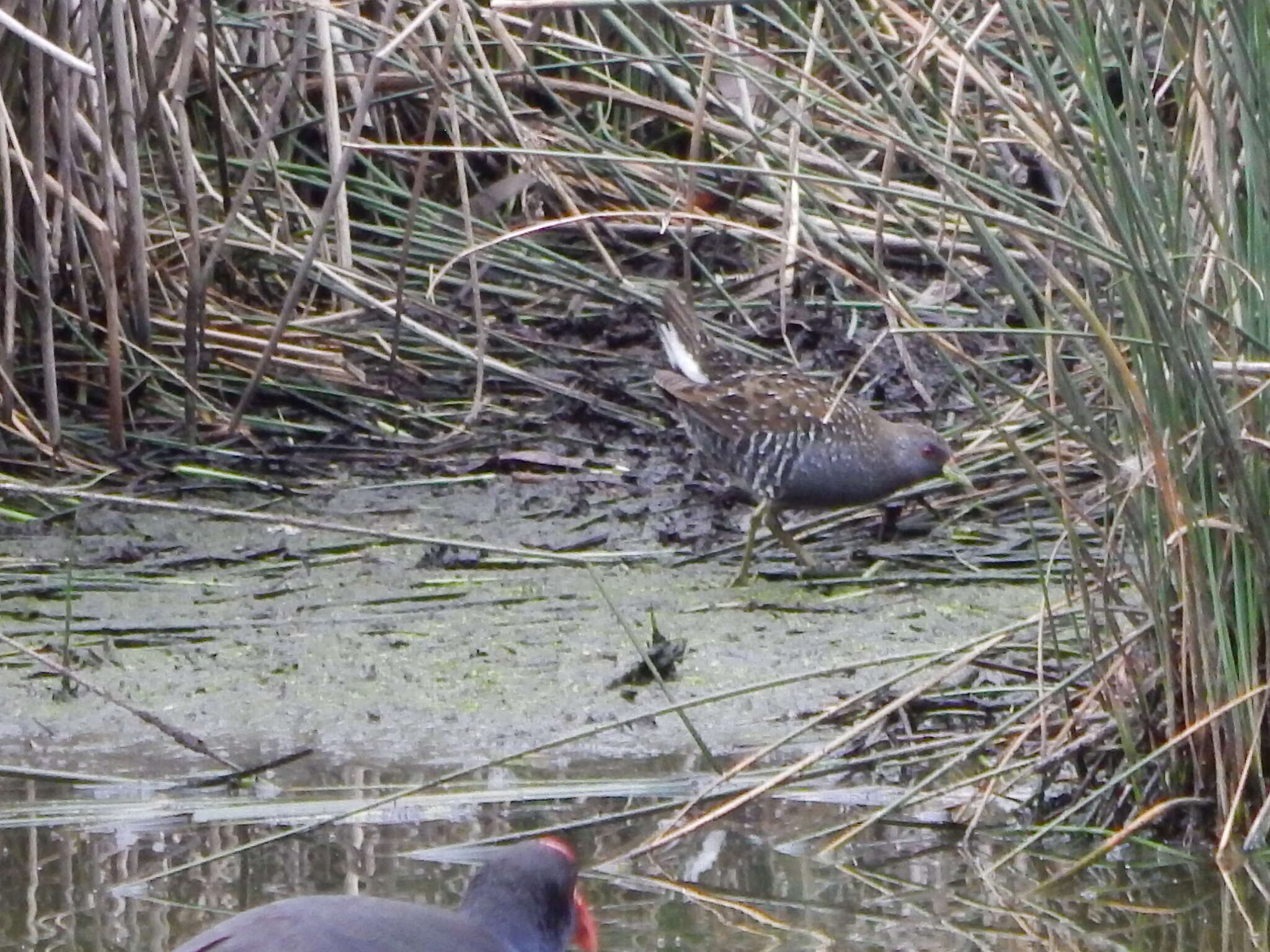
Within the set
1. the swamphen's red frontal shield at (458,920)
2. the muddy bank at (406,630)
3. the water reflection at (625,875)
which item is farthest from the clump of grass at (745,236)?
the swamphen's red frontal shield at (458,920)

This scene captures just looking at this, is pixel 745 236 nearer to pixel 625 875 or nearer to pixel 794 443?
pixel 794 443

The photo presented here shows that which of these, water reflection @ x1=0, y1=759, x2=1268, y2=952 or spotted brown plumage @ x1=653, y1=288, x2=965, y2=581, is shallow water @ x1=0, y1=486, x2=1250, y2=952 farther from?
spotted brown plumage @ x1=653, y1=288, x2=965, y2=581

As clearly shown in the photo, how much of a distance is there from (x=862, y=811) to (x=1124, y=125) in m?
1.13

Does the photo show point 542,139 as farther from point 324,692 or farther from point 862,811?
point 862,811

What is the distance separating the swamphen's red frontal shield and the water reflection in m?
0.22

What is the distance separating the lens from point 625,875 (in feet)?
10.9

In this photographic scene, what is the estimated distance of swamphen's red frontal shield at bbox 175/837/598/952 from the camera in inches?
95.7

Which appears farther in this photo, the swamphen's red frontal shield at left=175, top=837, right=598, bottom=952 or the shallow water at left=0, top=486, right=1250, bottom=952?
the shallow water at left=0, top=486, right=1250, bottom=952

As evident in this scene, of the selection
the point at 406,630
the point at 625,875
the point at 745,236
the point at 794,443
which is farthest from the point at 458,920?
the point at 745,236

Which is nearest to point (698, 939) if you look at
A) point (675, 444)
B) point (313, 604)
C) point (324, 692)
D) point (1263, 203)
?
point (1263, 203)

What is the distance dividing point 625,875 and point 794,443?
251 centimetres

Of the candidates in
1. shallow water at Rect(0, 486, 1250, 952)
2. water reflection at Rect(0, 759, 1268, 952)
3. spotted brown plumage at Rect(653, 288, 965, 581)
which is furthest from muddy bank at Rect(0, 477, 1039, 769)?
water reflection at Rect(0, 759, 1268, 952)

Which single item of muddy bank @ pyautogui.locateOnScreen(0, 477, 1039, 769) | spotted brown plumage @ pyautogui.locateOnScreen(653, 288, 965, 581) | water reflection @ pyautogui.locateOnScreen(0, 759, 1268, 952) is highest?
spotted brown plumage @ pyautogui.locateOnScreen(653, 288, 965, 581)

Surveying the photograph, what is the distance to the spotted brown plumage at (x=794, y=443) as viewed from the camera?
18.4 ft
